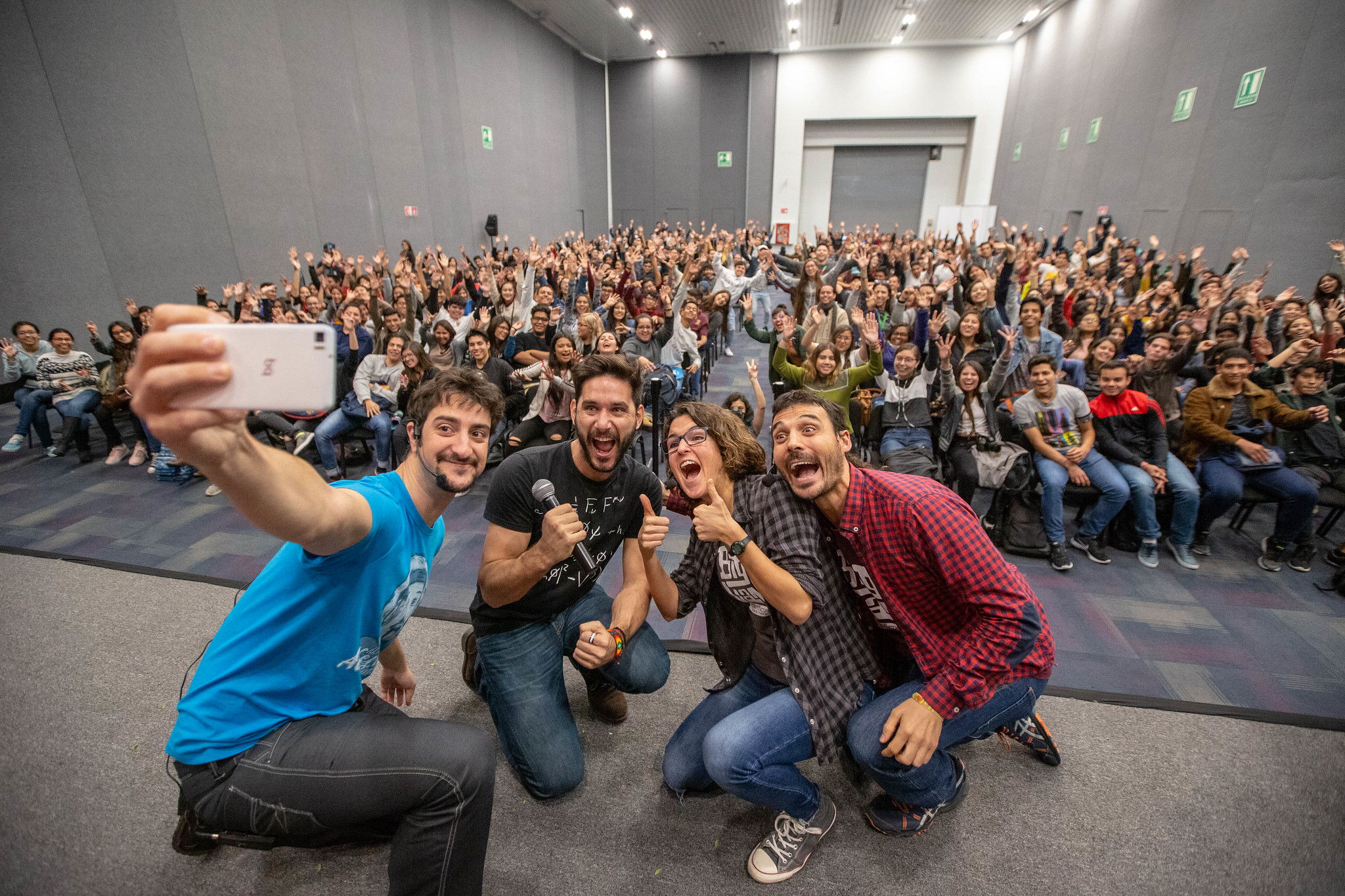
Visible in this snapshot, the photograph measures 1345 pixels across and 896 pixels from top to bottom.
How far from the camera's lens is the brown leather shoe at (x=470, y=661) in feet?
7.61

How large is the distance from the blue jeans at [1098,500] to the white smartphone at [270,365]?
378cm

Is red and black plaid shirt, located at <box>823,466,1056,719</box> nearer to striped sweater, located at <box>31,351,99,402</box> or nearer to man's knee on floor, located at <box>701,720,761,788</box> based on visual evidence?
man's knee on floor, located at <box>701,720,761,788</box>

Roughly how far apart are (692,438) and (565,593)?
78 centimetres

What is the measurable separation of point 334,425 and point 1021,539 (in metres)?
4.99

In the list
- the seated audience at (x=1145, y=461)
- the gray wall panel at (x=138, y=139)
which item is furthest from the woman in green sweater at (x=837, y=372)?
the gray wall panel at (x=138, y=139)

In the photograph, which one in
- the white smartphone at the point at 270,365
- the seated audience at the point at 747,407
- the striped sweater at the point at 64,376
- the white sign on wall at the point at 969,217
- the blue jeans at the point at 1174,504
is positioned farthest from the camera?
the white sign on wall at the point at 969,217

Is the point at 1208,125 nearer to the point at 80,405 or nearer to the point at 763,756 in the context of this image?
the point at 763,756

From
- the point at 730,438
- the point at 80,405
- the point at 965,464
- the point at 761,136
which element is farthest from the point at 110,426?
the point at 761,136

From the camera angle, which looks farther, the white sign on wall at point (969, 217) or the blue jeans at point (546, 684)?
the white sign on wall at point (969, 217)

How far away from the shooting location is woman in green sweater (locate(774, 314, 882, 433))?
13.4ft

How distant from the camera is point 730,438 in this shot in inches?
77.7

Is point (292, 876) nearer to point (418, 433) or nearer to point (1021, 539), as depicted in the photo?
point (418, 433)

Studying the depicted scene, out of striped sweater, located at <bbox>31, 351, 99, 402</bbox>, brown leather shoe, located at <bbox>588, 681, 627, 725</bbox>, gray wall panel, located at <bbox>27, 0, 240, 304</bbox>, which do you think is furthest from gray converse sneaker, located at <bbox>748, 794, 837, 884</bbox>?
gray wall panel, located at <bbox>27, 0, 240, 304</bbox>

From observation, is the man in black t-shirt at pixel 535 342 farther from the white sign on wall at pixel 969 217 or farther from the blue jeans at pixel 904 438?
the white sign on wall at pixel 969 217
